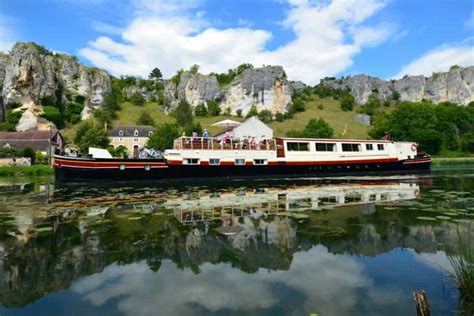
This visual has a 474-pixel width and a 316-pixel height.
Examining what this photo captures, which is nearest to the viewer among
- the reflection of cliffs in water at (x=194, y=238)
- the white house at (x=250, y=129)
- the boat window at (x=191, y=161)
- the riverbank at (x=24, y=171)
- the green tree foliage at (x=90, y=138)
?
the reflection of cliffs in water at (x=194, y=238)

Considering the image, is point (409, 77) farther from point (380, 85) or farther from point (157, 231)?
point (157, 231)

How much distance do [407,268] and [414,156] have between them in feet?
92.6

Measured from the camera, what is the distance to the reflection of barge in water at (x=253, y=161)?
2188 cm

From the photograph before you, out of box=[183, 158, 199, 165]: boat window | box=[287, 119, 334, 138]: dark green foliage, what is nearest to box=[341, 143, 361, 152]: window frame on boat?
box=[183, 158, 199, 165]: boat window

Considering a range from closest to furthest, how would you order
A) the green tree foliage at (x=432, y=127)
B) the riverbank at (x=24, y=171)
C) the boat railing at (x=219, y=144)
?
the boat railing at (x=219, y=144) → the riverbank at (x=24, y=171) → the green tree foliage at (x=432, y=127)

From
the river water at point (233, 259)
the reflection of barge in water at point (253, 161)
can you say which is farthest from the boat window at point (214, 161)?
the river water at point (233, 259)

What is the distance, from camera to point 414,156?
1211 inches

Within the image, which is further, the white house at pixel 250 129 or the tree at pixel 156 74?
the tree at pixel 156 74

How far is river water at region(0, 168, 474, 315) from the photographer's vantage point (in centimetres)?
469

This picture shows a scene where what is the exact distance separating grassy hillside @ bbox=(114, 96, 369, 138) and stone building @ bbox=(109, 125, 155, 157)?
13042 mm

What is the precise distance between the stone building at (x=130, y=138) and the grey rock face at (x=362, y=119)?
2084 inches

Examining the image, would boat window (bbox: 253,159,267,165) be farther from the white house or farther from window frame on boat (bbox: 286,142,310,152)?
the white house

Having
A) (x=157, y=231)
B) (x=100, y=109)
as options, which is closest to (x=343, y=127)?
(x=100, y=109)

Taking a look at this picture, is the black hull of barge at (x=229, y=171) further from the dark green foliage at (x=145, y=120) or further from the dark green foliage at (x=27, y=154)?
the dark green foliage at (x=145, y=120)
